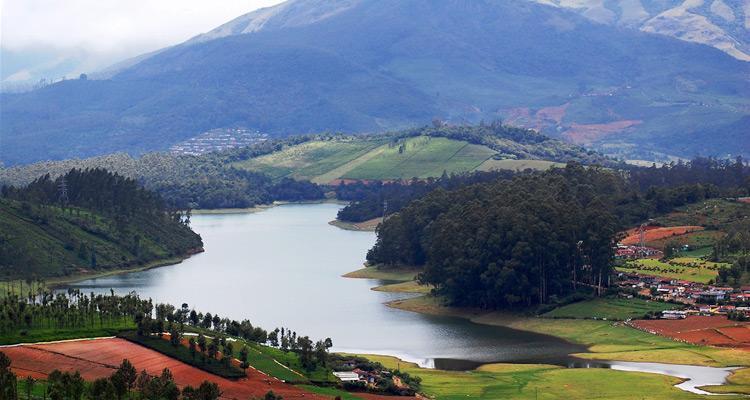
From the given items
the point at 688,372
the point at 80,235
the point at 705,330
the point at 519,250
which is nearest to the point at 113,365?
the point at 688,372

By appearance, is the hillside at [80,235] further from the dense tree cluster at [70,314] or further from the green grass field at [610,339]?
the dense tree cluster at [70,314]

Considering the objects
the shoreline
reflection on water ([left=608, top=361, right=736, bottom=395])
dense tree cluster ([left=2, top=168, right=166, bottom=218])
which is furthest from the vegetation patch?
dense tree cluster ([left=2, top=168, right=166, bottom=218])

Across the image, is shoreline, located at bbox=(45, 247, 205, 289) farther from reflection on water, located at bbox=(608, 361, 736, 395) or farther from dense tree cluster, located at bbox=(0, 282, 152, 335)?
reflection on water, located at bbox=(608, 361, 736, 395)

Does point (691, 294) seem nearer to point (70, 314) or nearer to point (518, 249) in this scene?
point (518, 249)

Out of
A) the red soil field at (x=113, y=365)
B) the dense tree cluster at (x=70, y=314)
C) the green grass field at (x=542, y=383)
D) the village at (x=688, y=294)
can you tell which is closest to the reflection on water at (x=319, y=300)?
the green grass field at (x=542, y=383)

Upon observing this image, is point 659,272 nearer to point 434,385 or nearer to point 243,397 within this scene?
point 434,385

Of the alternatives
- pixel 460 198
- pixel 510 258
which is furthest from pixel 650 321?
pixel 460 198
